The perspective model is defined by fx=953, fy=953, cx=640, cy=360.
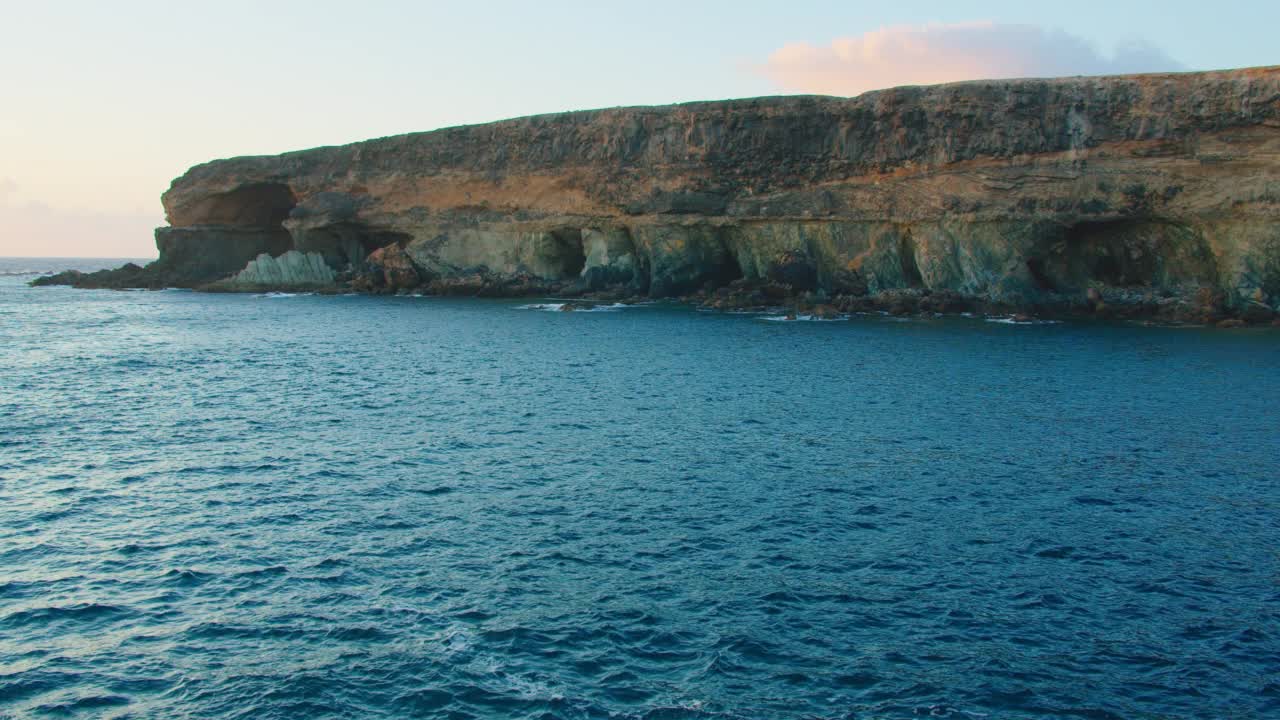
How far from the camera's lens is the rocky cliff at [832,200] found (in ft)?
155

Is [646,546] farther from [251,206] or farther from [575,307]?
A: [251,206]

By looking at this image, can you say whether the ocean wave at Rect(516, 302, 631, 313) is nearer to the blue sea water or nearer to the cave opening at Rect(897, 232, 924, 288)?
the cave opening at Rect(897, 232, 924, 288)

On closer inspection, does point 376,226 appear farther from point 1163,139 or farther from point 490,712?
point 490,712

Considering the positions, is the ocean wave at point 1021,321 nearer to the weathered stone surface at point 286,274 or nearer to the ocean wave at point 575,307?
the ocean wave at point 575,307

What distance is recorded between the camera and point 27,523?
671 inches

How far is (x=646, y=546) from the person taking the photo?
1585 cm

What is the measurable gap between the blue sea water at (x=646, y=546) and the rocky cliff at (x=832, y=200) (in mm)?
17168

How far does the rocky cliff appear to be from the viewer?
47.2 meters

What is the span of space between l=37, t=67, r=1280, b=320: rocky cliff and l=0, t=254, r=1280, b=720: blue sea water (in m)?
17.2

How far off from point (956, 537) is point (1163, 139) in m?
40.2

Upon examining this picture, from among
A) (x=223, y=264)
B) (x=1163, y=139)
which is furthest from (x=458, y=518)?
(x=223, y=264)

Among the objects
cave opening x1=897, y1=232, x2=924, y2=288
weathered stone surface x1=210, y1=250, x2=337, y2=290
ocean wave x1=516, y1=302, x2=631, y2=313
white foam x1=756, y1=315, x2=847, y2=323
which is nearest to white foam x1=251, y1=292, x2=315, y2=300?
weathered stone surface x1=210, y1=250, x2=337, y2=290

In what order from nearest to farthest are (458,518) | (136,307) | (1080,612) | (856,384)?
(1080,612) < (458,518) < (856,384) < (136,307)

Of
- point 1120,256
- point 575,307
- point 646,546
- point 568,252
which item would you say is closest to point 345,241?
point 568,252
